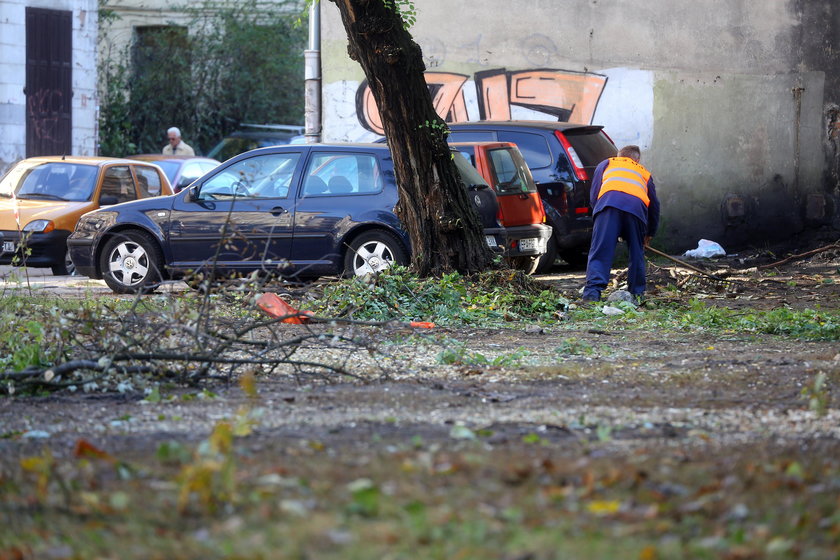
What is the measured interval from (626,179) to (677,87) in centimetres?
719

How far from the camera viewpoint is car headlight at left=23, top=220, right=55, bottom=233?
13703 millimetres

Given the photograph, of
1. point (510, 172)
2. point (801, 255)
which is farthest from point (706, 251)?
point (510, 172)

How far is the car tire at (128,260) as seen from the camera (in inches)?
492

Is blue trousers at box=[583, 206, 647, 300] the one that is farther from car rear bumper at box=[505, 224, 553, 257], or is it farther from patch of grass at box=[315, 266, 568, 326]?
car rear bumper at box=[505, 224, 553, 257]

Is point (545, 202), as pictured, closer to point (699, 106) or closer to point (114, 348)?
point (699, 106)

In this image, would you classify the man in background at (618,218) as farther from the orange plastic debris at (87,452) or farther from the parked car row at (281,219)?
the orange plastic debris at (87,452)

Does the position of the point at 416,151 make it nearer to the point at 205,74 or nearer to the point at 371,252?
the point at 371,252

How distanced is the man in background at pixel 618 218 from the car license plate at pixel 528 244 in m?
1.40

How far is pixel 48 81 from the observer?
74.5 ft

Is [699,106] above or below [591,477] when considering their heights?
above

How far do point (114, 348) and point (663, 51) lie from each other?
13.0 metres

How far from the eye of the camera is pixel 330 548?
3.42 meters

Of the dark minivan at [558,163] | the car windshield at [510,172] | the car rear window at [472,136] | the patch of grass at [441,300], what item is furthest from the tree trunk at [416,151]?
the car rear window at [472,136]

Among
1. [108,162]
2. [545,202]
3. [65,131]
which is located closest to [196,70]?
[65,131]
